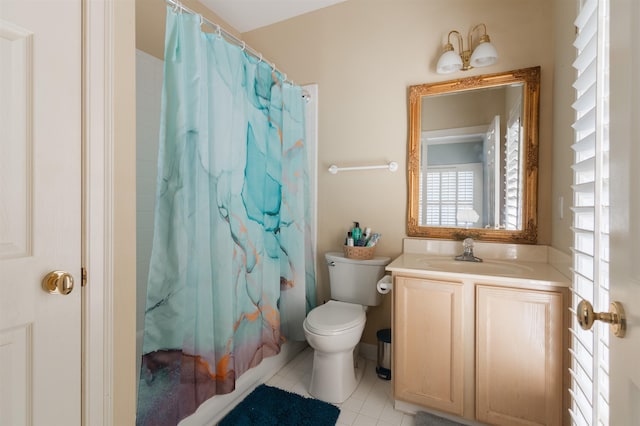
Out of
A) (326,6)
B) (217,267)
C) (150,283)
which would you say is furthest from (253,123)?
(326,6)

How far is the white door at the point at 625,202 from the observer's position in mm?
502

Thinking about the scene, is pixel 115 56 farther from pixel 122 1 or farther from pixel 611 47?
pixel 611 47

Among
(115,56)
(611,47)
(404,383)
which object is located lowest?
(404,383)

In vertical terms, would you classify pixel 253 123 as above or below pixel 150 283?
above

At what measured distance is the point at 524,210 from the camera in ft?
5.80

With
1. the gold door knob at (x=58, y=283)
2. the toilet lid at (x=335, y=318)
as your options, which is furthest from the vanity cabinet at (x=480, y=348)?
the gold door knob at (x=58, y=283)

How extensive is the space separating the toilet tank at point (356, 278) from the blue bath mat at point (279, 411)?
2.16 ft

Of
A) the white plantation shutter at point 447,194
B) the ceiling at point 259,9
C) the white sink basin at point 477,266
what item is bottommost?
the white sink basin at point 477,266

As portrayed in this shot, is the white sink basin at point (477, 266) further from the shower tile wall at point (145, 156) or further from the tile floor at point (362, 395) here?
the shower tile wall at point (145, 156)

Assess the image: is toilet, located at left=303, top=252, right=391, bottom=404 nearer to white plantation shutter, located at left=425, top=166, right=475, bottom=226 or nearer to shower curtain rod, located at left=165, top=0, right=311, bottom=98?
white plantation shutter, located at left=425, top=166, right=475, bottom=226

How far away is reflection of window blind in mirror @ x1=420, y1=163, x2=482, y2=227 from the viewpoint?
1.93 m

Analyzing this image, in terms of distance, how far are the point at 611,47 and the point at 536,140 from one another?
132 cm

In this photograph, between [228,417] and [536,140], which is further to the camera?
[536,140]

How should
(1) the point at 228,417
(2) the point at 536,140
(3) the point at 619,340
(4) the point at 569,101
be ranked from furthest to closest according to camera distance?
(2) the point at 536,140 < (1) the point at 228,417 < (4) the point at 569,101 < (3) the point at 619,340
